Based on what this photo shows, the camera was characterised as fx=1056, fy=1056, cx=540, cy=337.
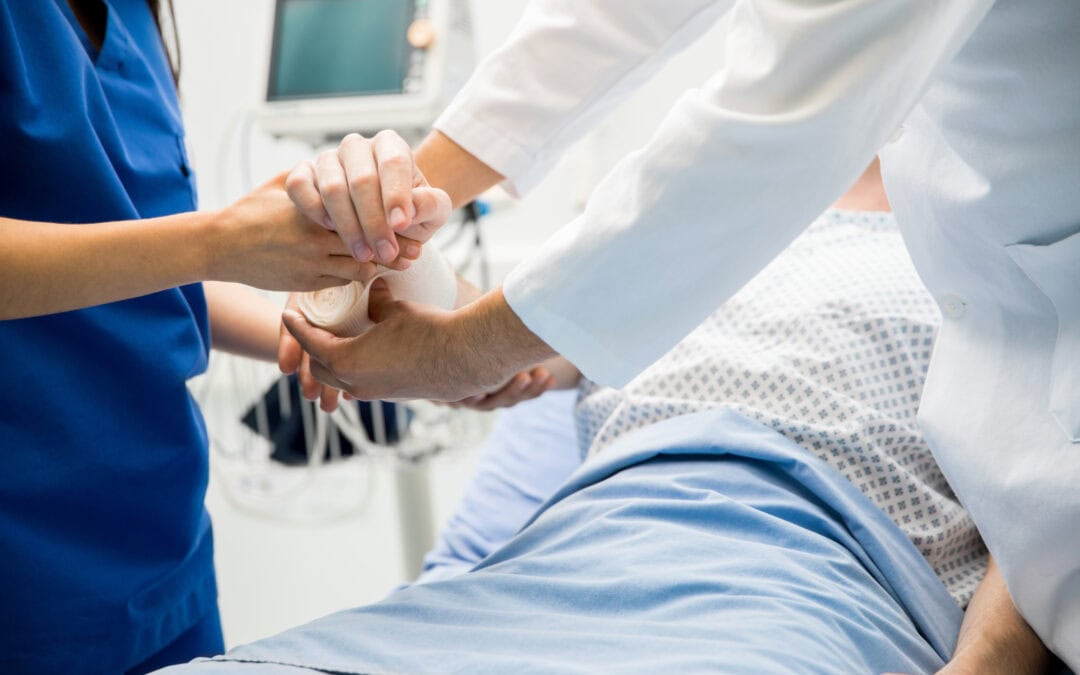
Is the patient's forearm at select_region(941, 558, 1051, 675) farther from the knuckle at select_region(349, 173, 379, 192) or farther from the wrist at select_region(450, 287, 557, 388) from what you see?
the knuckle at select_region(349, 173, 379, 192)

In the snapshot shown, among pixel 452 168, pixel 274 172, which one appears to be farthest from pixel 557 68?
pixel 274 172

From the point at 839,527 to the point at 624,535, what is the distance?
9.4 inches

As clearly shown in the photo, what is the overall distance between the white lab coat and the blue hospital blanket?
13 centimetres

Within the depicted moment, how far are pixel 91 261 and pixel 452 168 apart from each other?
57 cm

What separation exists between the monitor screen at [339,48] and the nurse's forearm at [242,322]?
64 cm

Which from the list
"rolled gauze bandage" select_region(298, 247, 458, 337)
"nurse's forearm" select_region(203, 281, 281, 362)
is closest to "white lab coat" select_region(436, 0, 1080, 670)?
"rolled gauze bandage" select_region(298, 247, 458, 337)

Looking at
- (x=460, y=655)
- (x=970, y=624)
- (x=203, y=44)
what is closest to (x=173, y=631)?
(x=460, y=655)

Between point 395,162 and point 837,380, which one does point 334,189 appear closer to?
point 395,162

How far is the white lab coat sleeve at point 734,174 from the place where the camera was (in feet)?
2.70

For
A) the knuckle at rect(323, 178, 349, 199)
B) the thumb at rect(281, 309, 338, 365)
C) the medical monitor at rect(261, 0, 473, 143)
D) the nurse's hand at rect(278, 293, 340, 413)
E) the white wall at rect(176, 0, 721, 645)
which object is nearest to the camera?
the knuckle at rect(323, 178, 349, 199)

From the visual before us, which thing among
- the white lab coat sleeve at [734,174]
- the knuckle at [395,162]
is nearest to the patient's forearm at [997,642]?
Answer: the white lab coat sleeve at [734,174]

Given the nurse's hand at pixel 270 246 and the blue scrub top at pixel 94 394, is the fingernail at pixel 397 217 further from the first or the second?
the blue scrub top at pixel 94 394

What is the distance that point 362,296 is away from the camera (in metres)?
1.12

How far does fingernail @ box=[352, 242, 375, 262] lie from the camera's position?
0.97 m
